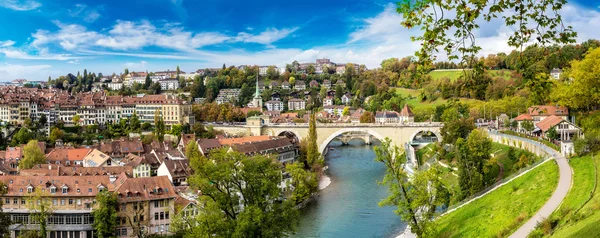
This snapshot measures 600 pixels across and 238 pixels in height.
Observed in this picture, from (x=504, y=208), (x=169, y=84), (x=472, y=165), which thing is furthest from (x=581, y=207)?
(x=169, y=84)

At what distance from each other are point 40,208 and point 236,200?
31.5 feet

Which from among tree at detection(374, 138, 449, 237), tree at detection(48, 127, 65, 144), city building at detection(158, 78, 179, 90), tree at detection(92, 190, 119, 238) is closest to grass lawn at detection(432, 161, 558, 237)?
tree at detection(374, 138, 449, 237)

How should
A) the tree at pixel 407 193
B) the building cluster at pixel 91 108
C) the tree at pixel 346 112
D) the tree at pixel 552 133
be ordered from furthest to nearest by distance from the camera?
the tree at pixel 346 112 → the building cluster at pixel 91 108 → the tree at pixel 552 133 → the tree at pixel 407 193

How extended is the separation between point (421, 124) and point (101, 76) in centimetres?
8857

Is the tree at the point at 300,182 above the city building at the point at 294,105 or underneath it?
underneath

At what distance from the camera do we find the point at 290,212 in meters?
19.1

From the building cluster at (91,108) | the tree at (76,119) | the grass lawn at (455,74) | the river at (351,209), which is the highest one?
the grass lawn at (455,74)

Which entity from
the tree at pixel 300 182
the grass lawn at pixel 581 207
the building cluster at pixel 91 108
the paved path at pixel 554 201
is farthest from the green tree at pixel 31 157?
the grass lawn at pixel 581 207

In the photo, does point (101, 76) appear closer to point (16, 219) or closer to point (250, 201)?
point (16, 219)

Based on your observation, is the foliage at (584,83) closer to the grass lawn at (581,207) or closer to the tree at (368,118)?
the grass lawn at (581,207)

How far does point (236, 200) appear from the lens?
63.2 feet

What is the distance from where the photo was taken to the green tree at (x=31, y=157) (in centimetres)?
3552

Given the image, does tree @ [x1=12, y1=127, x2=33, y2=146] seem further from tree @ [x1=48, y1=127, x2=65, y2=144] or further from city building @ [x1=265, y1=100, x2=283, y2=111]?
city building @ [x1=265, y1=100, x2=283, y2=111]

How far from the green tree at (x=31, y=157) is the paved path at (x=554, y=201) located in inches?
1180
